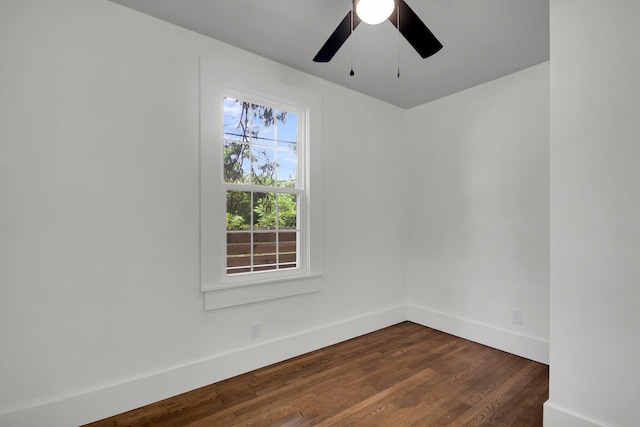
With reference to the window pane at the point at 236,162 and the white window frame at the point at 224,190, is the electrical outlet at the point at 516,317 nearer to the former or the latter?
the white window frame at the point at 224,190

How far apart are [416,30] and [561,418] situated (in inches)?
88.3

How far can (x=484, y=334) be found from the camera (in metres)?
3.09

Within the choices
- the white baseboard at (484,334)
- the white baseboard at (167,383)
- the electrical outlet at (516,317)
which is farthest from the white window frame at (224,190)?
the electrical outlet at (516,317)

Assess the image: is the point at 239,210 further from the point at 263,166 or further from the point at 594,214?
the point at 594,214

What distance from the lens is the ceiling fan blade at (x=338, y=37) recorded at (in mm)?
1647

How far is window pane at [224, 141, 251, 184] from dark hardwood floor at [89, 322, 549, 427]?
1.62 metres

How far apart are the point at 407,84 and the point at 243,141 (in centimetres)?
175

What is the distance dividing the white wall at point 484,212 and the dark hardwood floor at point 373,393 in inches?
15.4

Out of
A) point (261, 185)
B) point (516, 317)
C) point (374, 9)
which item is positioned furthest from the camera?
point (516, 317)

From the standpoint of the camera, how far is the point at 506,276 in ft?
Result: 9.75

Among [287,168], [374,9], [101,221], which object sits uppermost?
[374,9]

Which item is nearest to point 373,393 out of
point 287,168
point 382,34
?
point 287,168

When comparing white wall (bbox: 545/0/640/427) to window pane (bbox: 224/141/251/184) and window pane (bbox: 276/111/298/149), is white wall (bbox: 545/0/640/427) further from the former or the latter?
window pane (bbox: 224/141/251/184)

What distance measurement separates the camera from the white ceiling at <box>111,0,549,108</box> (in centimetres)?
203
